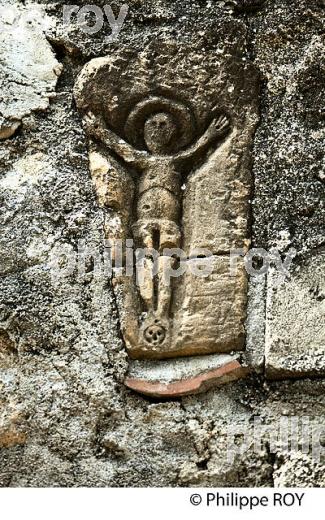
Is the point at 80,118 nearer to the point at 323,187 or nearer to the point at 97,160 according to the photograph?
the point at 97,160

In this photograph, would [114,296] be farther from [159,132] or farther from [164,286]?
[159,132]

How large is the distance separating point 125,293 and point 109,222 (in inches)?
6.7

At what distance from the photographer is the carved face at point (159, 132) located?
8.45 ft

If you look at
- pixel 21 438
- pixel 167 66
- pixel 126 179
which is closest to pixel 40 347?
pixel 21 438

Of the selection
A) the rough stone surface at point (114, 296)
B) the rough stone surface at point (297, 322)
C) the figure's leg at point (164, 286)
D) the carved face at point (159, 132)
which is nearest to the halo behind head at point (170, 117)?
the carved face at point (159, 132)

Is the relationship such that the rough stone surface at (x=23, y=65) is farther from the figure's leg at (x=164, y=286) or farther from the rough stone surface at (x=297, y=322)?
the rough stone surface at (x=297, y=322)

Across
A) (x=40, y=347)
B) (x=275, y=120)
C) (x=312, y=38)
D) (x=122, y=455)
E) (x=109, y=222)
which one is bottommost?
(x=122, y=455)

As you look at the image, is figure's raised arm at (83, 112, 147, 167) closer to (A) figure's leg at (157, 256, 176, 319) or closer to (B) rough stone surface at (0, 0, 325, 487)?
(B) rough stone surface at (0, 0, 325, 487)

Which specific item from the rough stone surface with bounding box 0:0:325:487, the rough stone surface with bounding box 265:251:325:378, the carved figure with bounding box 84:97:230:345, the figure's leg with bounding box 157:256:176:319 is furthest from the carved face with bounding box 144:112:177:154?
the rough stone surface with bounding box 265:251:325:378

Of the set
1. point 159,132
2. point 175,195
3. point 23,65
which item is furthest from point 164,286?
point 23,65

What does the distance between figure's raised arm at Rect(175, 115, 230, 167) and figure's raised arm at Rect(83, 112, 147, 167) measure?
9 cm

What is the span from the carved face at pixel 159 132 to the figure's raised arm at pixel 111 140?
3 centimetres

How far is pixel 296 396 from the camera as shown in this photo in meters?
2.42

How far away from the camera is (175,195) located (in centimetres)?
256
